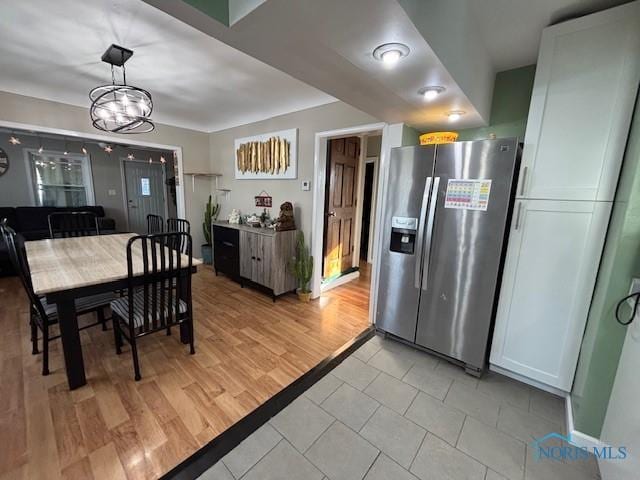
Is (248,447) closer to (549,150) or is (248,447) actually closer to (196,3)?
(196,3)

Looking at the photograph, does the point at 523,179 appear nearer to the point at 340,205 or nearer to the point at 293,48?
the point at 293,48

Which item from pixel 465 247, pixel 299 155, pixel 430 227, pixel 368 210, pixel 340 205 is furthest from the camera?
pixel 368 210

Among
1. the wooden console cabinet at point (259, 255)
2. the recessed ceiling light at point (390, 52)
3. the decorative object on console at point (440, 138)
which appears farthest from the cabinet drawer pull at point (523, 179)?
the wooden console cabinet at point (259, 255)

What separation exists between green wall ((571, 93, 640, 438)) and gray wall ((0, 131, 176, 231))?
7.22 m

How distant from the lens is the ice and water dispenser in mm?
2093

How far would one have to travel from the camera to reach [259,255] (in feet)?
10.6

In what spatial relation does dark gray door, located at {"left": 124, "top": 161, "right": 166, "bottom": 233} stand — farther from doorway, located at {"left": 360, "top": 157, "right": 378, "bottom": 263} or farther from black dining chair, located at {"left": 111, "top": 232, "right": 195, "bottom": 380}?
doorway, located at {"left": 360, "top": 157, "right": 378, "bottom": 263}

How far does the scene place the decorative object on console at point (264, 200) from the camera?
3690 mm

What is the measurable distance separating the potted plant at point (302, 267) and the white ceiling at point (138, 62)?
1712 millimetres

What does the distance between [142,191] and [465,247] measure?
7.09m

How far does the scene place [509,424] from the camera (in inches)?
61.5

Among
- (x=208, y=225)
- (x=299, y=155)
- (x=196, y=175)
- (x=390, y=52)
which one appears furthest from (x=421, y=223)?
(x=196, y=175)

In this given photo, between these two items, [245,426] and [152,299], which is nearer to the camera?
[245,426]

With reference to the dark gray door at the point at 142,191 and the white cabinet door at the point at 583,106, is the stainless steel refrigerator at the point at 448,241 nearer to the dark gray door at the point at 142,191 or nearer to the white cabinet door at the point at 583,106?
the white cabinet door at the point at 583,106
